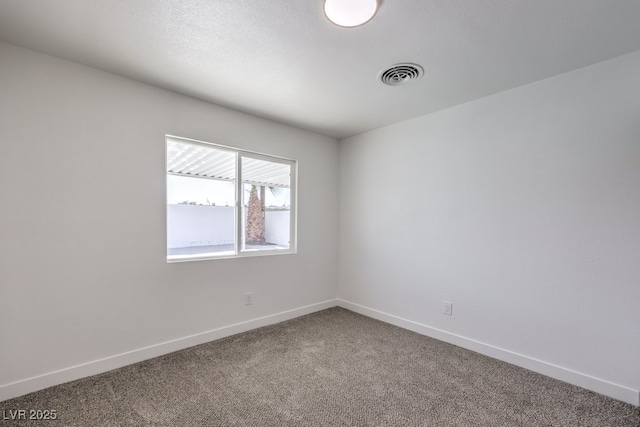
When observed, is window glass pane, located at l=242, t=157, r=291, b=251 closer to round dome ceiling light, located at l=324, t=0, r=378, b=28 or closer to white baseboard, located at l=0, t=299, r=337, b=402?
white baseboard, located at l=0, t=299, r=337, b=402

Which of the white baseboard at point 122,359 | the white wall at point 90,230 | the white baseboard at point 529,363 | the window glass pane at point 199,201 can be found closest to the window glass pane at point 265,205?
the window glass pane at point 199,201

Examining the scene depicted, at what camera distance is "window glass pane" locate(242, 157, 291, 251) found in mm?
3274

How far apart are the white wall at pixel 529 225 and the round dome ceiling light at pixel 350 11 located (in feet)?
5.44

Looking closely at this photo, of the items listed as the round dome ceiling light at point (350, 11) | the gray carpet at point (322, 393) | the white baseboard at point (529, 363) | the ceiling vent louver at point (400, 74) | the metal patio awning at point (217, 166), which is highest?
the round dome ceiling light at point (350, 11)

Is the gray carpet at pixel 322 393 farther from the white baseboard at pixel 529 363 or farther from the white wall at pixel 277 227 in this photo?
the white wall at pixel 277 227

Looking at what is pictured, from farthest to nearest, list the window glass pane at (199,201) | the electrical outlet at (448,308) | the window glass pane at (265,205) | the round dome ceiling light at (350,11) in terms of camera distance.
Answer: the window glass pane at (265,205) < the electrical outlet at (448,308) < the window glass pane at (199,201) < the round dome ceiling light at (350,11)

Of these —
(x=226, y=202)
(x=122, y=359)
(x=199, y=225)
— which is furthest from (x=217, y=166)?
(x=122, y=359)

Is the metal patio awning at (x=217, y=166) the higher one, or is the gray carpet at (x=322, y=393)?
the metal patio awning at (x=217, y=166)

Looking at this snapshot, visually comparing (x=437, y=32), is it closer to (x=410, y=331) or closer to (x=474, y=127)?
(x=474, y=127)

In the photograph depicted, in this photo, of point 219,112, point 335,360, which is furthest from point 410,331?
point 219,112

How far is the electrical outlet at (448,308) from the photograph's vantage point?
2911mm

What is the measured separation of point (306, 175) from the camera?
3.73 meters

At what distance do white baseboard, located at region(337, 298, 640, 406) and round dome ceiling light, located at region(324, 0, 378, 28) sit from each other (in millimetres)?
2832

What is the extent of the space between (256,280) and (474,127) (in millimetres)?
2754
